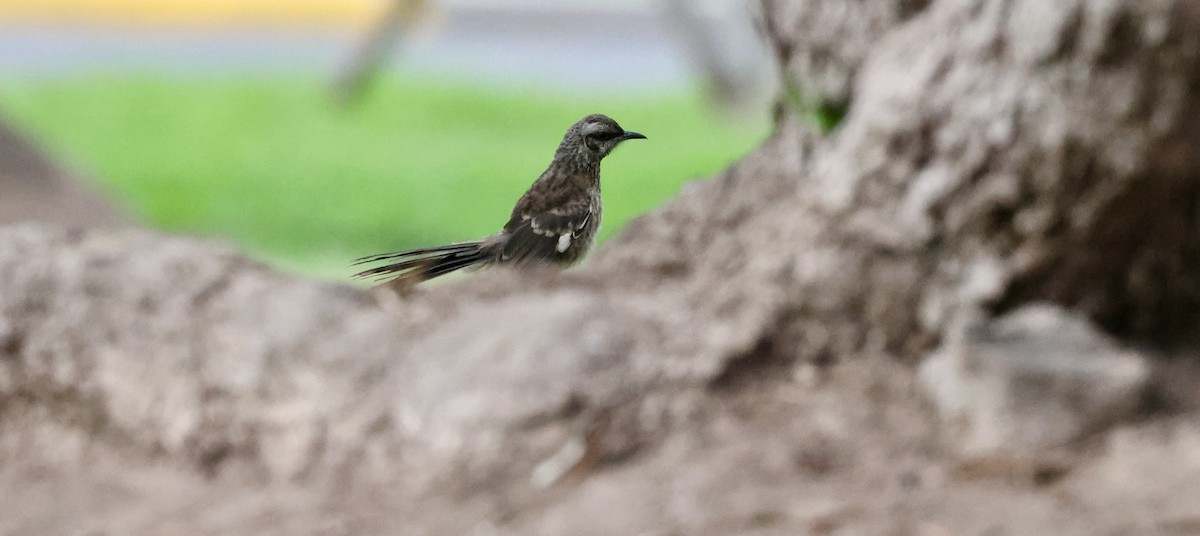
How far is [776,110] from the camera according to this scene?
2910 millimetres

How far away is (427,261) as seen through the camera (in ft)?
5.79

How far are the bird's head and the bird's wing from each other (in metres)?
0.07

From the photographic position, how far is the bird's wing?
6.32ft

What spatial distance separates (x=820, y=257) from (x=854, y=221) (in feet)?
0.29

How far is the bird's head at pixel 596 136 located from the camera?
193 centimetres

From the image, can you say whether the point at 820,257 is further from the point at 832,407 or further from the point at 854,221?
the point at 832,407

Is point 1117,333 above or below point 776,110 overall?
below

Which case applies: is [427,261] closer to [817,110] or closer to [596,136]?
[596,136]

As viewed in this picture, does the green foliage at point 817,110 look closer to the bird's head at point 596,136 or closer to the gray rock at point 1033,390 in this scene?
the gray rock at point 1033,390

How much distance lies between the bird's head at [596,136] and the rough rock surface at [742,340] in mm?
661

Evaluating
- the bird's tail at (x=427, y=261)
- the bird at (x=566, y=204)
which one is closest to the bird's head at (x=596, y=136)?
the bird at (x=566, y=204)

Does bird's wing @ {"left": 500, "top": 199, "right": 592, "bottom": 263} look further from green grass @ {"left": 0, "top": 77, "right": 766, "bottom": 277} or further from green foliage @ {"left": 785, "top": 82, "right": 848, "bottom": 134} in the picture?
green grass @ {"left": 0, "top": 77, "right": 766, "bottom": 277}

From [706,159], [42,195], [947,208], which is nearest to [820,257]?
[947,208]

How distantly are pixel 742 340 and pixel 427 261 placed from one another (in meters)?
0.93
